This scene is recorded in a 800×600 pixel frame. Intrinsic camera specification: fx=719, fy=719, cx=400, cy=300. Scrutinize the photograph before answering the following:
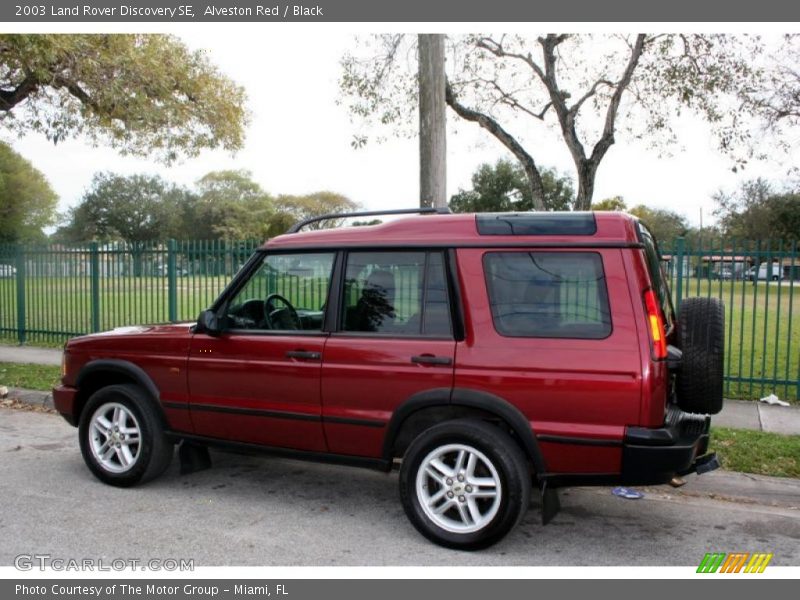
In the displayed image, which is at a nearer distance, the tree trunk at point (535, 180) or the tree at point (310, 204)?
the tree trunk at point (535, 180)

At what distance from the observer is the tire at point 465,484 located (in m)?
3.99

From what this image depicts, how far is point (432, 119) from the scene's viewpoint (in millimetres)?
8281

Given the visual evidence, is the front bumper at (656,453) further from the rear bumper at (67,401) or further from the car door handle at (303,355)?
the rear bumper at (67,401)

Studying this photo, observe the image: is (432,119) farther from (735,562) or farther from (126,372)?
(735,562)

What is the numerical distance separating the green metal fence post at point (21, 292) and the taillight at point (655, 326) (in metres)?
12.7

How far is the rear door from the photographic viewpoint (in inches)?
167

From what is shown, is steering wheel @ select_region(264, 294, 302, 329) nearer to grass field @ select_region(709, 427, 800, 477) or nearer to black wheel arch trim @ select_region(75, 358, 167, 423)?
black wheel arch trim @ select_region(75, 358, 167, 423)

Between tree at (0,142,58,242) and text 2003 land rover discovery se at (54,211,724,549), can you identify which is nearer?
text 2003 land rover discovery se at (54,211,724,549)

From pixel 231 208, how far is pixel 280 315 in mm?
75397

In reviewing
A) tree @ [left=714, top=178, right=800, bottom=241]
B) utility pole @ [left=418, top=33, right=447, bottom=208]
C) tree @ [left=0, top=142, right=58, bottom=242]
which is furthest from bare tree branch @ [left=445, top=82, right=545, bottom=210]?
tree @ [left=0, top=142, right=58, bottom=242]

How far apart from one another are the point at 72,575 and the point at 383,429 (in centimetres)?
185

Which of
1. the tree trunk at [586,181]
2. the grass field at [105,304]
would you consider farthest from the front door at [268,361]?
the tree trunk at [586,181]

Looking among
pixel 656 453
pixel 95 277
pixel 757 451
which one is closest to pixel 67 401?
pixel 656 453

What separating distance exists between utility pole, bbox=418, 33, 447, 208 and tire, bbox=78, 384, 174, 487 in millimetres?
4210
